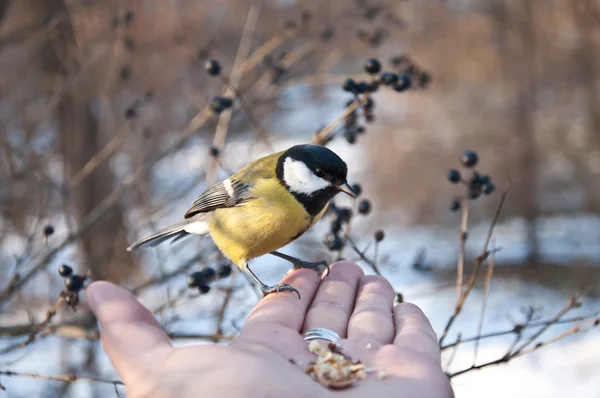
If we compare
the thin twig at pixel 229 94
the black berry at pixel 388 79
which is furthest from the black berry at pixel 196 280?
the black berry at pixel 388 79

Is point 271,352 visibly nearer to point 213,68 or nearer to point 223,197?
point 223,197

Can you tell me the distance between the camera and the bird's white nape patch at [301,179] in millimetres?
2316

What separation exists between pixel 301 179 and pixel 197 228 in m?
0.66

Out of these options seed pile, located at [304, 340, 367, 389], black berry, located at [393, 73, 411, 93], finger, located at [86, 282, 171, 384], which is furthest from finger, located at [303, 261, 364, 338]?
black berry, located at [393, 73, 411, 93]

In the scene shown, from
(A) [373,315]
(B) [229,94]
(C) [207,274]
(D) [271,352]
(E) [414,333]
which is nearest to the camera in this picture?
(D) [271,352]

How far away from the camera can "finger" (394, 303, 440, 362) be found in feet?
6.16

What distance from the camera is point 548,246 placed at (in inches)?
289

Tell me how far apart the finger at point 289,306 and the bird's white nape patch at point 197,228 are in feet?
1.66

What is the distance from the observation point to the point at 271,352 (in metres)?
1.78

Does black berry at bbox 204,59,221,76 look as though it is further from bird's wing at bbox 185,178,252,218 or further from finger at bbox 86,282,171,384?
finger at bbox 86,282,171,384

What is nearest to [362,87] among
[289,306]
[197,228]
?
[289,306]

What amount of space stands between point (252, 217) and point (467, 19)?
6356 mm

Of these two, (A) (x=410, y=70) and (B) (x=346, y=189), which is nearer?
(B) (x=346, y=189)

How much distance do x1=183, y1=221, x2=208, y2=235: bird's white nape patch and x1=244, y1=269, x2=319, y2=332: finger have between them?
506mm
